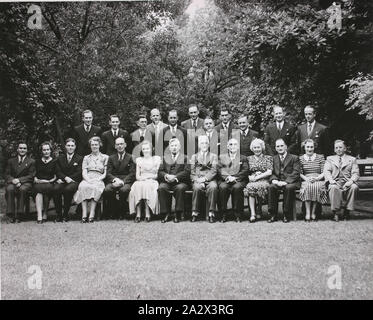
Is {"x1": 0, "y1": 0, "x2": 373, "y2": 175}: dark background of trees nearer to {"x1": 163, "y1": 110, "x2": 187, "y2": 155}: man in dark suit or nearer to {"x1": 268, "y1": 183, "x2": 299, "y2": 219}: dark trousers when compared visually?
{"x1": 268, "y1": 183, "x2": 299, "y2": 219}: dark trousers

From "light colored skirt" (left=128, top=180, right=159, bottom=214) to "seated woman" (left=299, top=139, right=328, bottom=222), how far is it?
7.43 ft

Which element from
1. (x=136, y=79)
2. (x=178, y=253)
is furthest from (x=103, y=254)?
(x=136, y=79)

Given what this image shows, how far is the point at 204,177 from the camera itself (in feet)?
26.2

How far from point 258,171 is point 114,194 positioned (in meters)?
2.36

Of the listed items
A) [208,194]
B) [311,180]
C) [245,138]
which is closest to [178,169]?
[208,194]

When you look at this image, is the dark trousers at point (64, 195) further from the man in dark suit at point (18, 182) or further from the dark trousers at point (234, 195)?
the dark trousers at point (234, 195)

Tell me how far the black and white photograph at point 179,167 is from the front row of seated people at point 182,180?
0.08ft

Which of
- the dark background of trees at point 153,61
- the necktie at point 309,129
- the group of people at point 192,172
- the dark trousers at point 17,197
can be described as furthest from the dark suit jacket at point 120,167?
the necktie at point 309,129

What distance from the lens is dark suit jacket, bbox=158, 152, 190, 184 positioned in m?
8.07

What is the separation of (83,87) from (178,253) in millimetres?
6703

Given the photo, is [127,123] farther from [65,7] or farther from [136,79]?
[65,7]

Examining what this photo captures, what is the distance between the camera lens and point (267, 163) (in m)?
7.89

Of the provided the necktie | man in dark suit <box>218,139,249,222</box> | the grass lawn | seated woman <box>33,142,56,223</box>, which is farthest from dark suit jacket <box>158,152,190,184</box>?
the necktie
